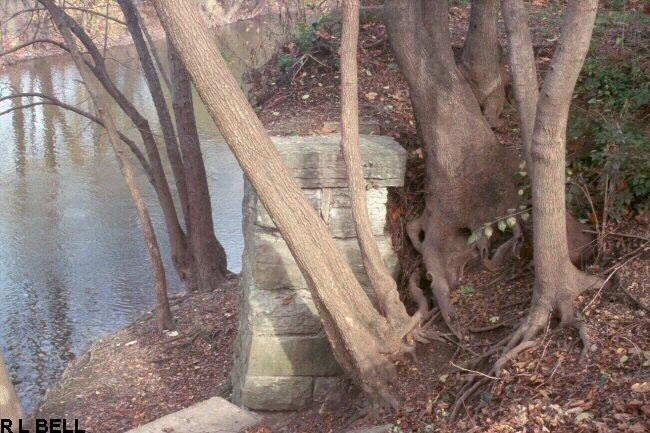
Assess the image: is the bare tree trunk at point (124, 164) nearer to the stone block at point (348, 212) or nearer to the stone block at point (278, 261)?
the stone block at point (278, 261)

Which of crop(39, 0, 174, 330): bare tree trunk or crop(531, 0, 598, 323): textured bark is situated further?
crop(39, 0, 174, 330): bare tree trunk

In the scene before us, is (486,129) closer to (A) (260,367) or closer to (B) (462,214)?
(B) (462,214)

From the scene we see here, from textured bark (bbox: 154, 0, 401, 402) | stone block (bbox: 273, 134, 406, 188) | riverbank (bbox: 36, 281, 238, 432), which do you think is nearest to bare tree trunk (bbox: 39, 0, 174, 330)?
riverbank (bbox: 36, 281, 238, 432)

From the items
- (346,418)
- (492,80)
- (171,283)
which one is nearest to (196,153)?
(171,283)

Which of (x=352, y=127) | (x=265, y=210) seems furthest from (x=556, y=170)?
(x=265, y=210)

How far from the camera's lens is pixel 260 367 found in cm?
620

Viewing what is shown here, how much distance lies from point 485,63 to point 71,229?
1004 cm

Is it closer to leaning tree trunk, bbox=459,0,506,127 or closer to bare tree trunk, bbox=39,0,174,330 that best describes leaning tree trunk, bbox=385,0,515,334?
leaning tree trunk, bbox=459,0,506,127

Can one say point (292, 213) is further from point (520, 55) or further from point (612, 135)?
point (612, 135)

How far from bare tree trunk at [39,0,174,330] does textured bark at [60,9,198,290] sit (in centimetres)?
74

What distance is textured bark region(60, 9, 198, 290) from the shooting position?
1058 cm

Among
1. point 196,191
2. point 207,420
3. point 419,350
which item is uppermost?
point 196,191

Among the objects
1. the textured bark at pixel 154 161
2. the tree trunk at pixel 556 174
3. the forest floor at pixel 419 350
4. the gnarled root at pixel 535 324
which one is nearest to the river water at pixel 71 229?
the textured bark at pixel 154 161

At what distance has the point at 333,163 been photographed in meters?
5.77
